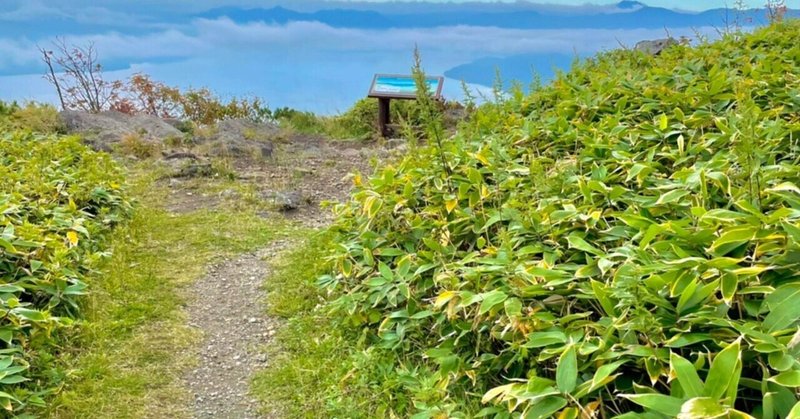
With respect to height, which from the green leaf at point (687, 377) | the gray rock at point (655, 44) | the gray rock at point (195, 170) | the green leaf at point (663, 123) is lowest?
the gray rock at point (195, 170)

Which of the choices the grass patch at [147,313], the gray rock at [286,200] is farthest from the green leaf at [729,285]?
the gray rock at [286,200]

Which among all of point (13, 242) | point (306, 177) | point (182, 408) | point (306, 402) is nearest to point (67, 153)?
point (306, 177)

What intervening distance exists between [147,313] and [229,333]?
44cm

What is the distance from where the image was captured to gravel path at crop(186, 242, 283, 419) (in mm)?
2244

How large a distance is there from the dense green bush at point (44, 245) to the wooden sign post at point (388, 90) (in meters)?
3.76

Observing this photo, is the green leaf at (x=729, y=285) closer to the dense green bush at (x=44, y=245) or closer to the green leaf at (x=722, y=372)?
the green leaf at (x=722, y=372)

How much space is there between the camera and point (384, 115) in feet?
26.3

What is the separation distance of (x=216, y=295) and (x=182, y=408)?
1.03 metres

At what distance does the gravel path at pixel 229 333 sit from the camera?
7.36ft

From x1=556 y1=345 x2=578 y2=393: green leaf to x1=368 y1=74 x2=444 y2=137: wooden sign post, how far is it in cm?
631

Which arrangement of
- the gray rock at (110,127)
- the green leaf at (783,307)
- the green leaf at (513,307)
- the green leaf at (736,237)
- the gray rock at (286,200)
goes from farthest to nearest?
the gray rock at (110,127)
the gray rock at (286,200)
the green leaf at (513,307)
the green leaf at (736,237)
the green leaf at (783,307)

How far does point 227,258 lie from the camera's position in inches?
143

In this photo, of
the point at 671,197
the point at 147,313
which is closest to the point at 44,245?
the point at 147,313

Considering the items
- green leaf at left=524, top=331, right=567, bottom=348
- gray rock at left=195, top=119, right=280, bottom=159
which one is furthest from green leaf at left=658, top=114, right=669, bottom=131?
gray rock at left=195, top=119, right=280, bottom=159
